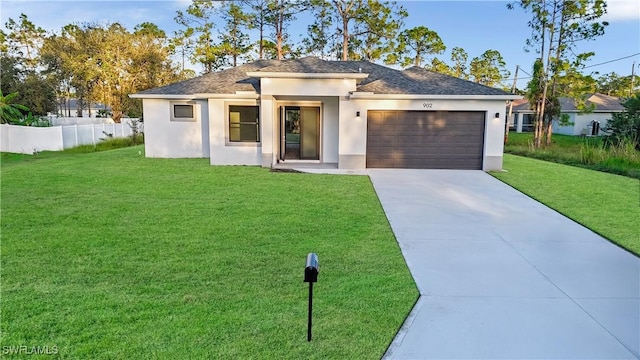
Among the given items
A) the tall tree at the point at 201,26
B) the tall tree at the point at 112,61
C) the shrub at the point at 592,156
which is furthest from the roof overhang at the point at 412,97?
the tall tree at the point at 112,61

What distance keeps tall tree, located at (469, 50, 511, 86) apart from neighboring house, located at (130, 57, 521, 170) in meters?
28.7

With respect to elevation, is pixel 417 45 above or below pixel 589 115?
above

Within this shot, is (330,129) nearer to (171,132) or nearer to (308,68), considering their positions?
(308,68)

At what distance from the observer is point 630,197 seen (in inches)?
408

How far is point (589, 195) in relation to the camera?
34.3ft

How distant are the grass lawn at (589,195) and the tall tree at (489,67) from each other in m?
28.5

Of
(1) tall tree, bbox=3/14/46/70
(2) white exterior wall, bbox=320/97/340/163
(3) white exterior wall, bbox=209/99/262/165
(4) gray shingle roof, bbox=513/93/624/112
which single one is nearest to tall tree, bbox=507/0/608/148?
(4) gray shingle roof, bbox=513/93/624/112

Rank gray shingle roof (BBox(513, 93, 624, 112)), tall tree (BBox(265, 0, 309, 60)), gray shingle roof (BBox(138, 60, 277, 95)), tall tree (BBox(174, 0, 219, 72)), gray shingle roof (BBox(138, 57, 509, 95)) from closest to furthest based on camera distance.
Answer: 1. gray shingle roof (BBox(138, 57, 509, 95))
2. gray shingle roof (BBox(138, 60, 277, 95))
3. tall tree (BBox(265, 0, 309, 60))
4. tall tree (BBox(174, 0, 219, 72))
5. gray shingle roof (BBox(513, 93, 624, 112))

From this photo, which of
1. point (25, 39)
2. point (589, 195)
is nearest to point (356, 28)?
point (589, 195)

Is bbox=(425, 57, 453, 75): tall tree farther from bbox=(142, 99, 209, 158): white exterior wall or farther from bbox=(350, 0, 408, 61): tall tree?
bbox=(142, 99, 209, 158): white exterior wall

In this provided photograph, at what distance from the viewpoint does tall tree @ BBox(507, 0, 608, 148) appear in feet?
80.8

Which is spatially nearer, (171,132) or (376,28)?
(171,132)

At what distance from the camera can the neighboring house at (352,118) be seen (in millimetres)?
13633

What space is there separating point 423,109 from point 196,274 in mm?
11024
